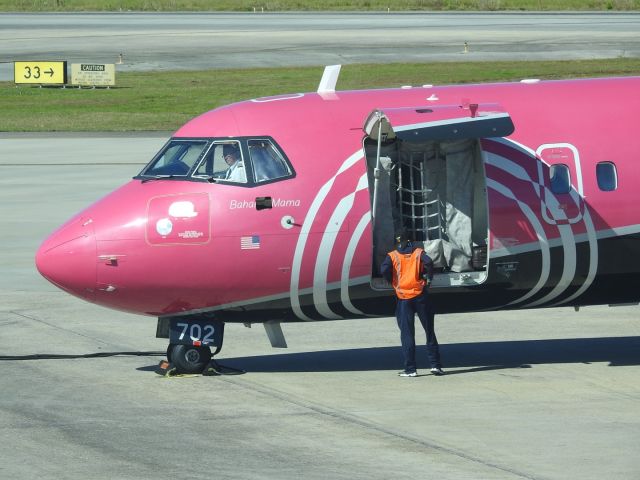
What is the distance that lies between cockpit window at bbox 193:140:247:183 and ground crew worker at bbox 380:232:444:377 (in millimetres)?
2465

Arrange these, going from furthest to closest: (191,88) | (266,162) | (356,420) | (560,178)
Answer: (191,88)
(560,178)
(266,162)
(356,420)

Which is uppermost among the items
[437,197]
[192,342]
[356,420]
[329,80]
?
[329,80]

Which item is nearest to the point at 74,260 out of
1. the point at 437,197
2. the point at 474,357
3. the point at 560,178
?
the point at 437,197

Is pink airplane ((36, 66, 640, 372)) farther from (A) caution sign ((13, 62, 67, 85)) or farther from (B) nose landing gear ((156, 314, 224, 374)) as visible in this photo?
(A) caution sign ((13, 62, 67, 85))

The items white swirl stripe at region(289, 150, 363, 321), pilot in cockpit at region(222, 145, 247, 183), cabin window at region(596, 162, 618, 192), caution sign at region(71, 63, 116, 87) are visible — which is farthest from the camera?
caution sign at region(71, 63, 116, 87)

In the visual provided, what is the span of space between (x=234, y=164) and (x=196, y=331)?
102 inches

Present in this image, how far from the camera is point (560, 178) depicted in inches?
736

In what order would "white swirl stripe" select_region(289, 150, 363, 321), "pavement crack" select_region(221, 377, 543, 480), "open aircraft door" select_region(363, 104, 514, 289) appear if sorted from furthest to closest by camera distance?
"open aircraft door" select_region(363, 104, 514, 289) < "white swirl stripe" select_region(289, 150, 363, 321) < "pavement crack" select_region(221, 377, 543, 480)

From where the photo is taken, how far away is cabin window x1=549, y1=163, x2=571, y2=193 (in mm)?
18641

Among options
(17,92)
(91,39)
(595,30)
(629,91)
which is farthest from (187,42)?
(629,91)

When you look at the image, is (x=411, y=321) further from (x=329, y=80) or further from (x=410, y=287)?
(x=329, y=80)

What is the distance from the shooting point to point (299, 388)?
59.4ft

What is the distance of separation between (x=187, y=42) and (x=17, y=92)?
22.2 metres

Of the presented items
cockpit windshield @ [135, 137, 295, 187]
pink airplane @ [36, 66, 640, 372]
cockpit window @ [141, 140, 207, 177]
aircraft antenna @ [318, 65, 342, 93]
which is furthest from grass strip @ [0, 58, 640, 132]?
pink airplane @ [36, 66, 640, 372]
